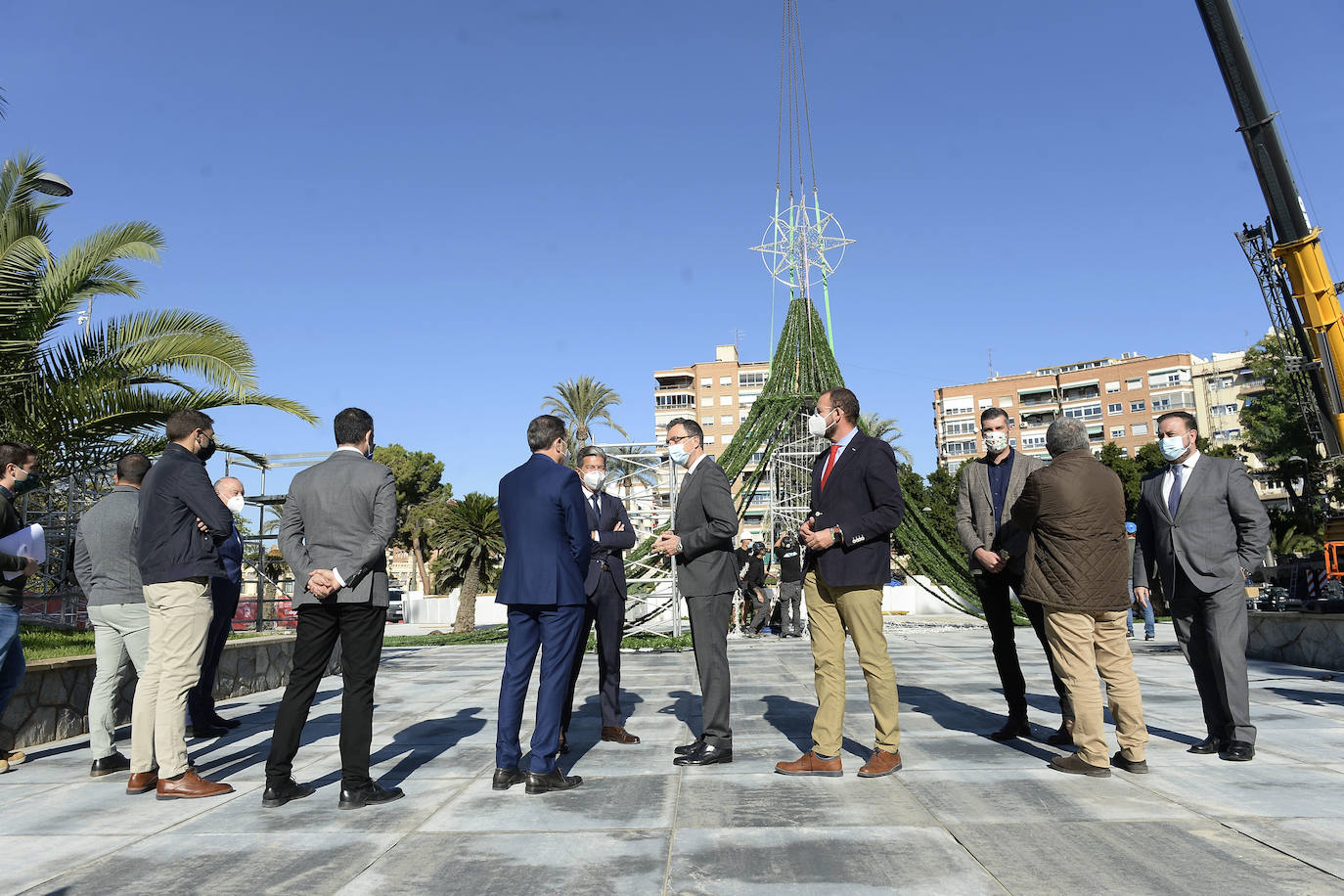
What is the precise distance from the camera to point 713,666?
14.7 feet

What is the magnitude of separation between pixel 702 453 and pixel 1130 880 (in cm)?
290

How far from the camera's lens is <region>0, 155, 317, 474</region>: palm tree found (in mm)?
7867

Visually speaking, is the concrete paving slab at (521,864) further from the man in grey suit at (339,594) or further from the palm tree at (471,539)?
the palm tree at (471,539)

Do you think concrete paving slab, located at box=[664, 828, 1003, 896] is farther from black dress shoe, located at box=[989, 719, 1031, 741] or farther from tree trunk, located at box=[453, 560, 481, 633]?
tree trunk, located at box=[453, 560, 481, 633]

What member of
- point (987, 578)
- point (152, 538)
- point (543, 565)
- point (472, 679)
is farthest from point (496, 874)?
point (472, 679)

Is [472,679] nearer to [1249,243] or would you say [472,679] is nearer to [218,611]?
[218,611]

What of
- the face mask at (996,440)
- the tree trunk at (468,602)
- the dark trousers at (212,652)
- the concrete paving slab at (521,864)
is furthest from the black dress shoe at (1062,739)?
the tree trunk at (468,602)

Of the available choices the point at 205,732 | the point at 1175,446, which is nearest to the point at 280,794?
the point at 205,732

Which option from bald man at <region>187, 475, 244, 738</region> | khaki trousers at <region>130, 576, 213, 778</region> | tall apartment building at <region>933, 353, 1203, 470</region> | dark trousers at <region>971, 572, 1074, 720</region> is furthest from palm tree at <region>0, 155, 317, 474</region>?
tall apartment building at <region>933, 353, 1203, 470</region>

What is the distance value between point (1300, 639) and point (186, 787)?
1006 cm

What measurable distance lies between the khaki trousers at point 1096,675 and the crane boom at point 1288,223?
973 cm

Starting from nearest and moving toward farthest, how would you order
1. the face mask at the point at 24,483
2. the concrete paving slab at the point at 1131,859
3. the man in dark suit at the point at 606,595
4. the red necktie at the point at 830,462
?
the concrete paving slab at the point at 1131,859 → the red necktie at the point at 830,462 → the face mask at the point at 24,483 → the man in dark suit at the point at 606,595

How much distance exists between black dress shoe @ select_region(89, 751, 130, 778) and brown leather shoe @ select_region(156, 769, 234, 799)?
0.88 m

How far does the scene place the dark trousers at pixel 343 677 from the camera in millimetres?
3785
